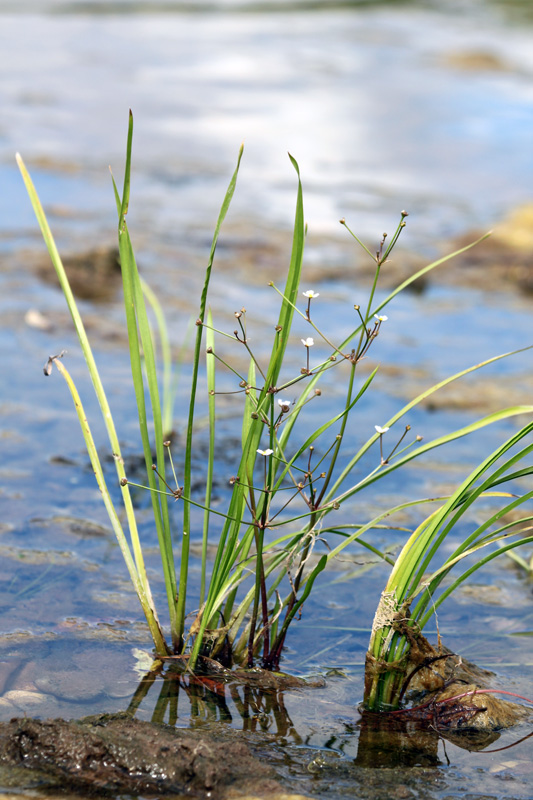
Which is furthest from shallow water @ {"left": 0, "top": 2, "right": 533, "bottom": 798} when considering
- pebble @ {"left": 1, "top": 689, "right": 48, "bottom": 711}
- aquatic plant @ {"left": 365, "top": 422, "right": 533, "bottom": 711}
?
aquatic plant @ {"left": 365, "top": 422, "right": 533, "bottom": 711}

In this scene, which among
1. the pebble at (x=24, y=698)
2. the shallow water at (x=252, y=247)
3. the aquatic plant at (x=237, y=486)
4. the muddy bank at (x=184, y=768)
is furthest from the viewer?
the shallow water at (x=252, y=247)

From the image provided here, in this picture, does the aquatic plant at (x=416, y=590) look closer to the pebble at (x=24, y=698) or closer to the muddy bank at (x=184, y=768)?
the muddy bank at (x=184, y=768)

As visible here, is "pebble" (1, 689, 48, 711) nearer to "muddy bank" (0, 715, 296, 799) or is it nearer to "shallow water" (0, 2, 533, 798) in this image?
"shallow water" (0, 2, 533, 798)

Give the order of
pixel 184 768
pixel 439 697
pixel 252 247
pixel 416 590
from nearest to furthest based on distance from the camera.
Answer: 1. pixel 184 768
2. pixel 416 590
3. pixel 439 697
4. pixel 252 247

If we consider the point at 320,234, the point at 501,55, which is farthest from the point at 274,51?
the point at 320,234

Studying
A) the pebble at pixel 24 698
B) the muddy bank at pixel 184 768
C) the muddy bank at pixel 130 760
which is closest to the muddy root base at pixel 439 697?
the muddy bank at pixel 184 768

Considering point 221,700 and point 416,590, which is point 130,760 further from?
point 416,590

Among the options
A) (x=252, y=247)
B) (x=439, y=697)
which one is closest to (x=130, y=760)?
(x=439, y=697)

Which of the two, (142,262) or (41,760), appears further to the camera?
(142,262)

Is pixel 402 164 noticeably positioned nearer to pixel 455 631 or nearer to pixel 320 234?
pixel 320 234
